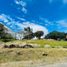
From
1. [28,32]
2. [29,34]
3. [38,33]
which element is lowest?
[29,34]

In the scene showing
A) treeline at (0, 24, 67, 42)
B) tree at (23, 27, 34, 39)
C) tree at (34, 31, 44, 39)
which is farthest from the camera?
tree at (23, 27, 34, 39)

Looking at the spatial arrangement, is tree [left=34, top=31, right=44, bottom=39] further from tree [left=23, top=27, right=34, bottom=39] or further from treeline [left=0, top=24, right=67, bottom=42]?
tree [left=23, top=27, right=34, bottom=39]

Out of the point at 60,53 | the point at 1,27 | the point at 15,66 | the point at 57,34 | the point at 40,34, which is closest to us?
the point at 15,66

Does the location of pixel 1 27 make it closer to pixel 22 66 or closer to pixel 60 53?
pixel 60 53

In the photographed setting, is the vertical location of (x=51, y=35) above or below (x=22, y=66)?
above

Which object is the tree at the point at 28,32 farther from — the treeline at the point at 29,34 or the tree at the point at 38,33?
the tree at the point at 38,33

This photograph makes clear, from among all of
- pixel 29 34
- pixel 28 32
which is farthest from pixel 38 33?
pixel 28 32

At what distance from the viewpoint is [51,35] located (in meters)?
130

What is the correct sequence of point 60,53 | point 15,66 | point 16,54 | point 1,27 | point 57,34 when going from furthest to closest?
point 57,34
point 1,27
point 60,53
point 16,54
point 15,66

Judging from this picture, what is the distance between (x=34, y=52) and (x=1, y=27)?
236ft

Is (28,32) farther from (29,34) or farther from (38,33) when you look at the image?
(38,33)

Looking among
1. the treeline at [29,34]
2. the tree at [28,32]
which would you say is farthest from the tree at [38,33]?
the tree at [28,32]

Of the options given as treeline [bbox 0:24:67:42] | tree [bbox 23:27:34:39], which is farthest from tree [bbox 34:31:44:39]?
tree [bbox 23:27:34:39]

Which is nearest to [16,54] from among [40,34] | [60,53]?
[60,53]
